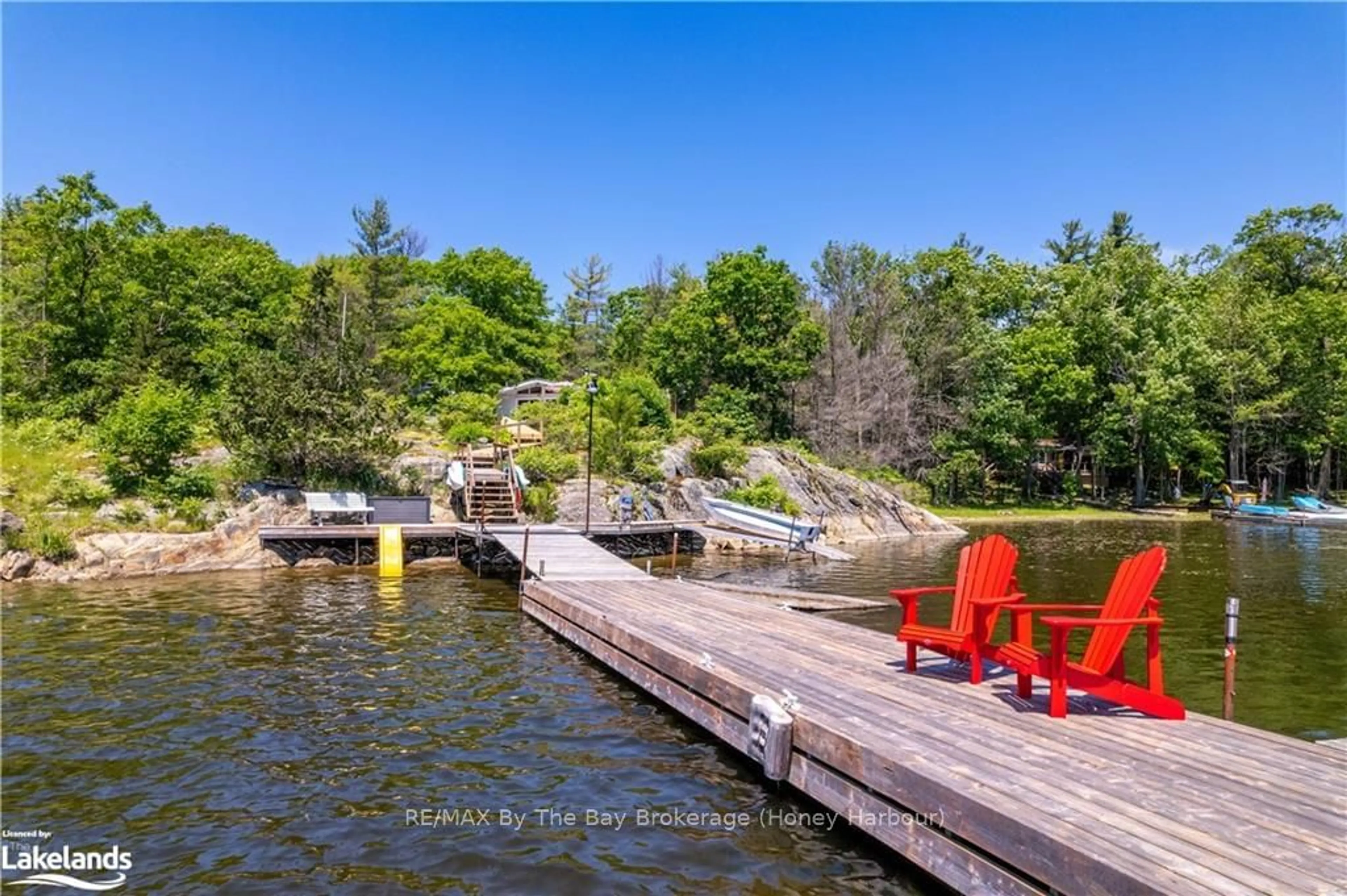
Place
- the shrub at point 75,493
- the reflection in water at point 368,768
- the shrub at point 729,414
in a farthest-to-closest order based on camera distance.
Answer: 1. the shrub at point 729,414
2. the shrub at point 75,493
3. the reflection in water at point 368,768

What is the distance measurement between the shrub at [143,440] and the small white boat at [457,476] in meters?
6.95

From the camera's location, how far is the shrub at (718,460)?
99.2 ft

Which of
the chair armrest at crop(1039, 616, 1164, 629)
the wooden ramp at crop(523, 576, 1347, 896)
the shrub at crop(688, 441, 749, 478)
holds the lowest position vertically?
the wooden ramp at crop(523, 576, 1347, 896)

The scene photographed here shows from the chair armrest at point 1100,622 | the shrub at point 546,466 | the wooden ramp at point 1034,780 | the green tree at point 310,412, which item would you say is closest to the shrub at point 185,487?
the green tree at point 310,412

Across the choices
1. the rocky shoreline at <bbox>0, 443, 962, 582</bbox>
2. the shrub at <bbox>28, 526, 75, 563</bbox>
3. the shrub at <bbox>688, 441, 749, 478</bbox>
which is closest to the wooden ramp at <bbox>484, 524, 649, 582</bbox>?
the rocky shoreline at <bbox>0, 443, 962, 582</bbox>

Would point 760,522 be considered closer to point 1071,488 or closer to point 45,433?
point 45,433

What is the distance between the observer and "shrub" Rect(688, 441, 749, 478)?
30234 millimetres

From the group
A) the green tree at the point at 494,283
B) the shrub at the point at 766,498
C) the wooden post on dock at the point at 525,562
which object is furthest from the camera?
the green tree at the point at 494,283

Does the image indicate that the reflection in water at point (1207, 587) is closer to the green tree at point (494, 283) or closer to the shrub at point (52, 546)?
the shrub at point (52, 546)

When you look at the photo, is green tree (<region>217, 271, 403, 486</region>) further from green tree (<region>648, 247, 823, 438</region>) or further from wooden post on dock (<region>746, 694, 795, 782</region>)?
green tree (<region>648, 247, 823, 438</region>)

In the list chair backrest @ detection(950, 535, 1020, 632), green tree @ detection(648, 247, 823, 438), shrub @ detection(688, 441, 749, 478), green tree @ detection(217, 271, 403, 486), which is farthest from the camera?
green tree @ detection(648, 247, 823, 438)

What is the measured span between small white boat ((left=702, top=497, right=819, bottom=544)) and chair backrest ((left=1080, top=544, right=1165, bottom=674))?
17.8 metres

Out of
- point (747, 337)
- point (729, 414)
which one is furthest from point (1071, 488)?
point (729, 414)

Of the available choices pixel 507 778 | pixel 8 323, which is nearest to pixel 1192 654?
pixel 507 778
